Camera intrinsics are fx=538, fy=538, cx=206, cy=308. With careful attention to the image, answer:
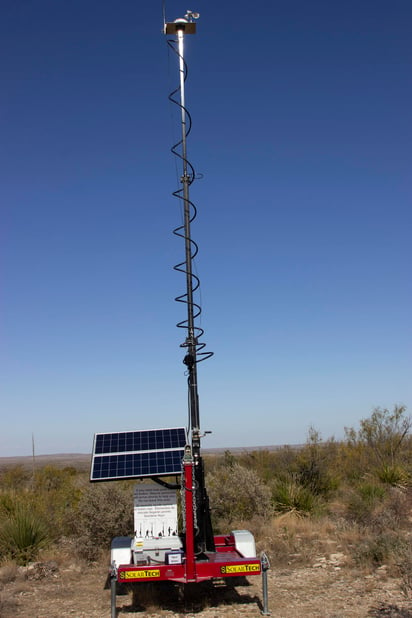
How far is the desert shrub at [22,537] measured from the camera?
10.8 m

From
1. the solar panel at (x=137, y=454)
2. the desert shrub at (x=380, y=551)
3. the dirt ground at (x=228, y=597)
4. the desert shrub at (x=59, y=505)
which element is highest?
the solar panel at (x=137, y=454)

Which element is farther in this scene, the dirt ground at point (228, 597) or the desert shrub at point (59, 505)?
the desert shrub at point (59, 505)

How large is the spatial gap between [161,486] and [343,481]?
→ 11724 millimetres

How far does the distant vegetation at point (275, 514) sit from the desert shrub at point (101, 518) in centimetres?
2

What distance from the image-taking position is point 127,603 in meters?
8.28

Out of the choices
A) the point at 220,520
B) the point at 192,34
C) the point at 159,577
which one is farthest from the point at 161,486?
the point at 192,34

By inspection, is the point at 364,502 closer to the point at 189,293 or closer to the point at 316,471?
the point at 316,471

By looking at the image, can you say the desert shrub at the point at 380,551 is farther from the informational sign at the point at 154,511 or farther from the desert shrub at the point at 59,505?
the desert shrub at the point at 59,505

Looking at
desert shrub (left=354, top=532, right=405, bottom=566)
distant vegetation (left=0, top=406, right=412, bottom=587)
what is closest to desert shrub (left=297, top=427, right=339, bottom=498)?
distant vegetation (left=0, top=406, right=412, bottom=587)

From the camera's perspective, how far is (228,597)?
8414 mm

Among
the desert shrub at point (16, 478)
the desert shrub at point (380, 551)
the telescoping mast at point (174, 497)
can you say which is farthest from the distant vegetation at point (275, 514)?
the desert shrub at point (16, 478)

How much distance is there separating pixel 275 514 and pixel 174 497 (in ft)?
19.3

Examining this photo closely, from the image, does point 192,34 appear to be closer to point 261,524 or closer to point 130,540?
point 130,540

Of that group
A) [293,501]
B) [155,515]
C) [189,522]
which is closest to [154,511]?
[155,515]
